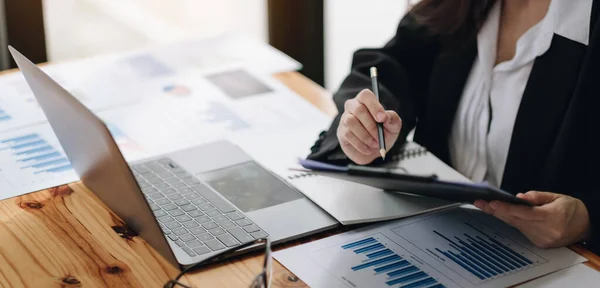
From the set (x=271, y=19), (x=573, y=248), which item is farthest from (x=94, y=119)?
(x=271, y=19)

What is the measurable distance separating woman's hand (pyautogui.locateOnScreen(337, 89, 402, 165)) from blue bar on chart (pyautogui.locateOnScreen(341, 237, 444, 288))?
0.21 metres

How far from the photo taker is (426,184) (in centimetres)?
112

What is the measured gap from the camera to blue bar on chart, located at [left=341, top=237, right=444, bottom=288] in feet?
3.52

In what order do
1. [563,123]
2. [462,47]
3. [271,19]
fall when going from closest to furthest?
[563,123], [462,47], [271,19]

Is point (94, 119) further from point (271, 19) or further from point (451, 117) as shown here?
point (271, 19)

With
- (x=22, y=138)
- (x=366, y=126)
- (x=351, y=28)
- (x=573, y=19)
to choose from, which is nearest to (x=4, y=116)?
(x=22, y=138)

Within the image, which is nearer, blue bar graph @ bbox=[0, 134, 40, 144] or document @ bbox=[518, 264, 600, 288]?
document @ bbox=[518, 264, 600, 288]

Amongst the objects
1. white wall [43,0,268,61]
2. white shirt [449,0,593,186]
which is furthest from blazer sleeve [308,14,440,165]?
white wall [43,0,268,61]

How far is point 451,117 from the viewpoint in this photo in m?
1.61

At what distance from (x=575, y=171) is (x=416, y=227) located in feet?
1.22

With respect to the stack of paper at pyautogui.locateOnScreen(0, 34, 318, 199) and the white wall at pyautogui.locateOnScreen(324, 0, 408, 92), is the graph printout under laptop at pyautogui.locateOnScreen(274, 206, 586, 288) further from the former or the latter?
the white wall at pyautogui.locateOnScreen(324, 0, 408, 92)

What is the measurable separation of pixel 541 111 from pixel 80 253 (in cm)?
80

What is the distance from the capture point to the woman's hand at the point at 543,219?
1.16m

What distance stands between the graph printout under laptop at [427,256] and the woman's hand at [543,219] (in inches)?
0.7
